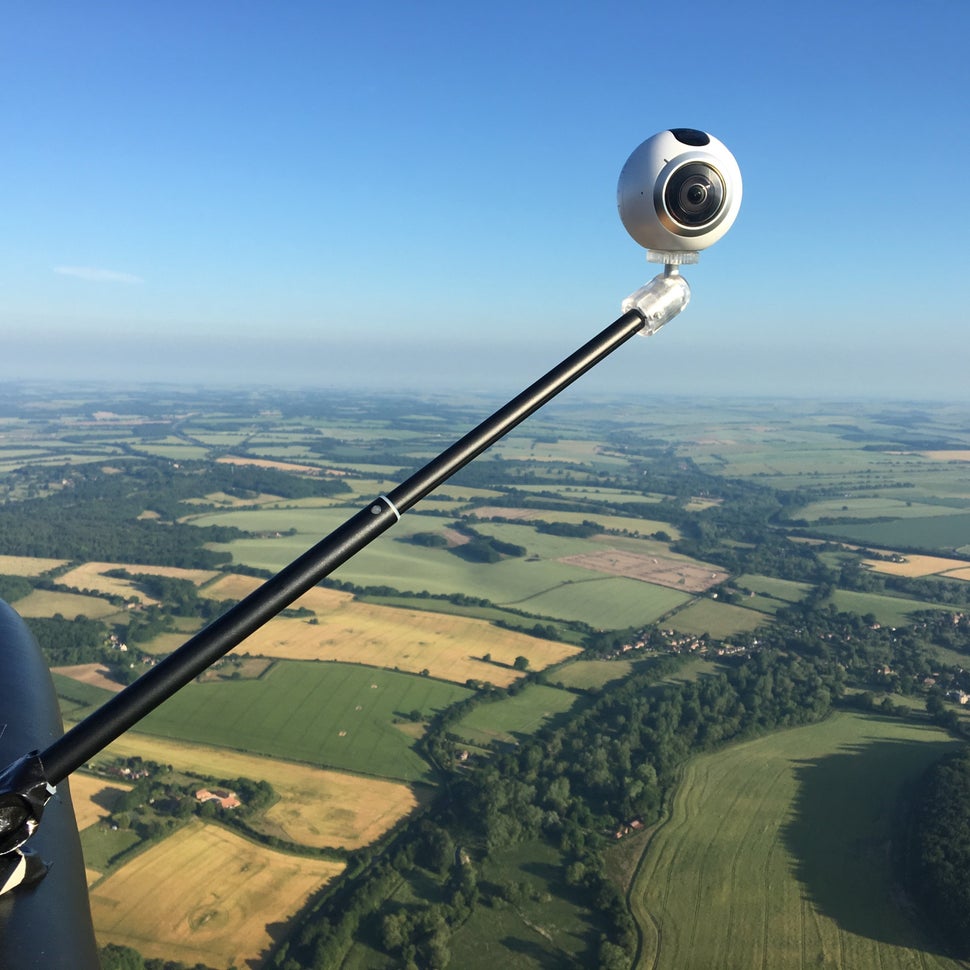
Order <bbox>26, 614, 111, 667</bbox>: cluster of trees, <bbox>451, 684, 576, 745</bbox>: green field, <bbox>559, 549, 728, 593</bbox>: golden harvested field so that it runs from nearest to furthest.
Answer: <bbox>451, 684, 576, 745</bbox>: green field → <bbox>26, 614, 111, 667</bbox>: cluster of trees → <bbox>559, 549, 728, 593</bbox>: golden harvested field

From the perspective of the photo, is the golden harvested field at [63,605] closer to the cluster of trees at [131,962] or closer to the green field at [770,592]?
the cluster of trees at [131,962]

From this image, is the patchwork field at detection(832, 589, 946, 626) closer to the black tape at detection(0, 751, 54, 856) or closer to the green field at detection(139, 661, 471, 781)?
the green field at detection(139, 661, 471, 781)

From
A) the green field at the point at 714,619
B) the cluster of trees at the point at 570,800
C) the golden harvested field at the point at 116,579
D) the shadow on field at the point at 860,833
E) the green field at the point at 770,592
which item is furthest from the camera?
the green field at the point at 770,592

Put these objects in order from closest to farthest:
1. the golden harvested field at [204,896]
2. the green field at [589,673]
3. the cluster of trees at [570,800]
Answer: the golden harvested field at [204,896]
the cluster of trees at [570,800]
the green field at [589,673]

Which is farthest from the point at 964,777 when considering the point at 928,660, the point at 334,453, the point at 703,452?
the point at 703,452

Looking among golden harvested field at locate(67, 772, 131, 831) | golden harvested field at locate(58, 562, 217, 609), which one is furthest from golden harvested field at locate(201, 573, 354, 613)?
golden harvested field at locate(67, 772, 131, 831)

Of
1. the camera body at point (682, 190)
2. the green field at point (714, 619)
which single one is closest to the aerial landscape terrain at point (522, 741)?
→ the green field at point (714, 619)

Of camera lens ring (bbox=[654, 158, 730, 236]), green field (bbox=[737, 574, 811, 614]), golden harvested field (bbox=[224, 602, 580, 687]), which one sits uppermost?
camera lens ring (bbox=[654, 158, 730, 236])

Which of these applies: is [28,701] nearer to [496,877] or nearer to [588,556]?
[496,877]
